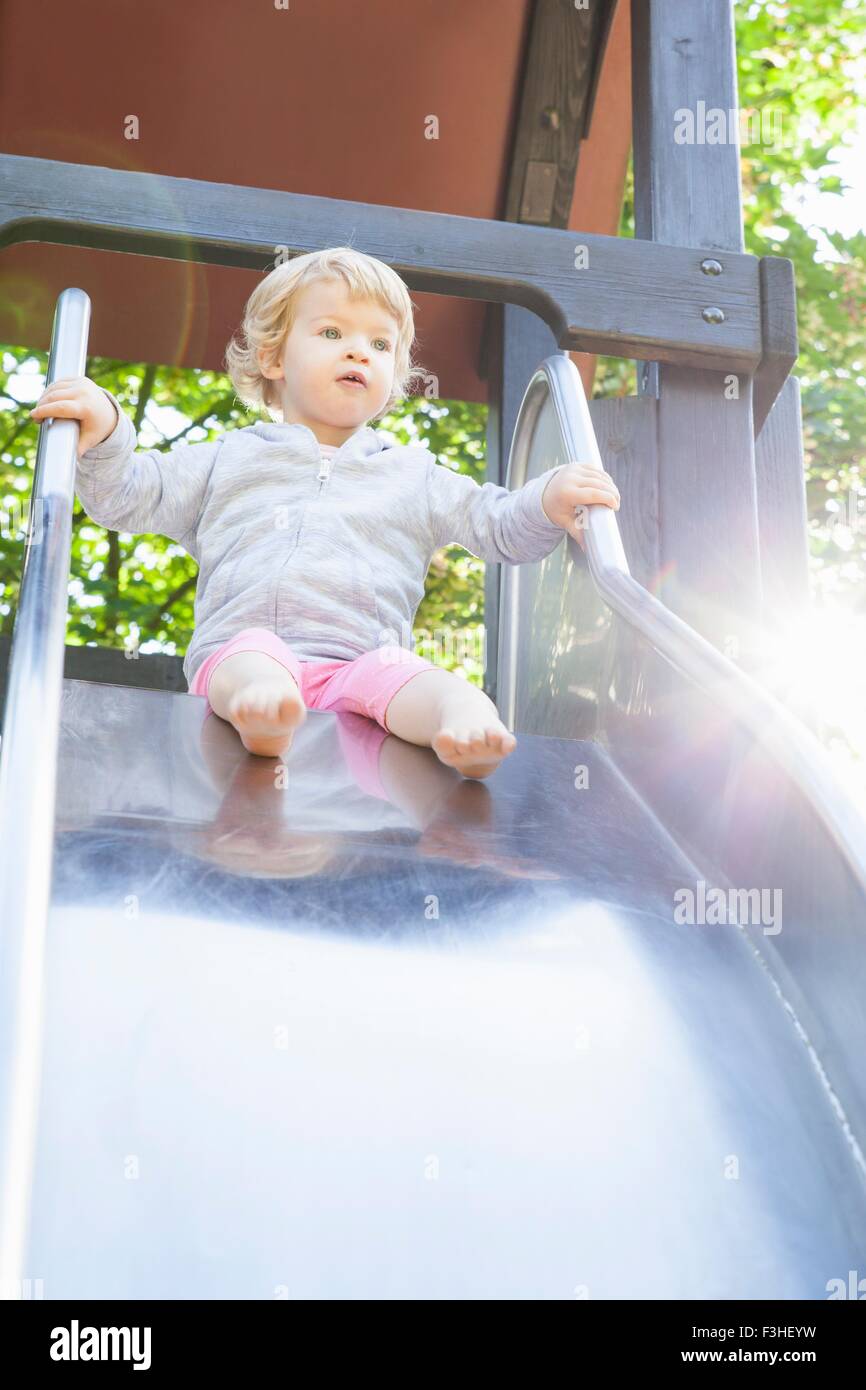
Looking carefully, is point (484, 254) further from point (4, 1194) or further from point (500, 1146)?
point (4, 1194)

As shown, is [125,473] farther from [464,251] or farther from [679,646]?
[679,646]

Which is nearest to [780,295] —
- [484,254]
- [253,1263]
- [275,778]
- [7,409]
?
[484,254]

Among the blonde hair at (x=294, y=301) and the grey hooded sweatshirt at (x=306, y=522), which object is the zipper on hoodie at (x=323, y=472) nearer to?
the grey hooded sweatshirt at (x=306, y=522)

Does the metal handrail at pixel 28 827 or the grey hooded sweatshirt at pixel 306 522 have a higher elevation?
the grey hooded sweatshirt at pixel 306 522

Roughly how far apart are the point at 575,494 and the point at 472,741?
618 mm

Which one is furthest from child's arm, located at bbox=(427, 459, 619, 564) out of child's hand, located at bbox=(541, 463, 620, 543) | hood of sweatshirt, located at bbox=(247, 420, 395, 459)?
hood of sweatshirt, located at bbox=(247, 420, 395, 459)

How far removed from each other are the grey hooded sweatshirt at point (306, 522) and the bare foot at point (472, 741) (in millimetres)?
523

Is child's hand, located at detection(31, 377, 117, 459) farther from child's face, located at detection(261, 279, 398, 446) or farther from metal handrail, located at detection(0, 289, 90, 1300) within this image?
child's face, located at detection(261, 279, 398, 446)

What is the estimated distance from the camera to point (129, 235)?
2.96 meters

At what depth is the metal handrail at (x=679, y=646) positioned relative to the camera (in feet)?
5.14

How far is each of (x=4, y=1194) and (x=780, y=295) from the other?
105 inches

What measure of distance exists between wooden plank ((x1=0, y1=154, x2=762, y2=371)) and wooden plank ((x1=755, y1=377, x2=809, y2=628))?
1.52 feet

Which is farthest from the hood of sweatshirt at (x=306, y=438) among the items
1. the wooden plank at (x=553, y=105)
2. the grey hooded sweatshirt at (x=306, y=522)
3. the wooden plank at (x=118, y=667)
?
the wooden plank at (x=118, y=667)

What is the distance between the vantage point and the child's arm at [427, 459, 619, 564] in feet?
8.16
